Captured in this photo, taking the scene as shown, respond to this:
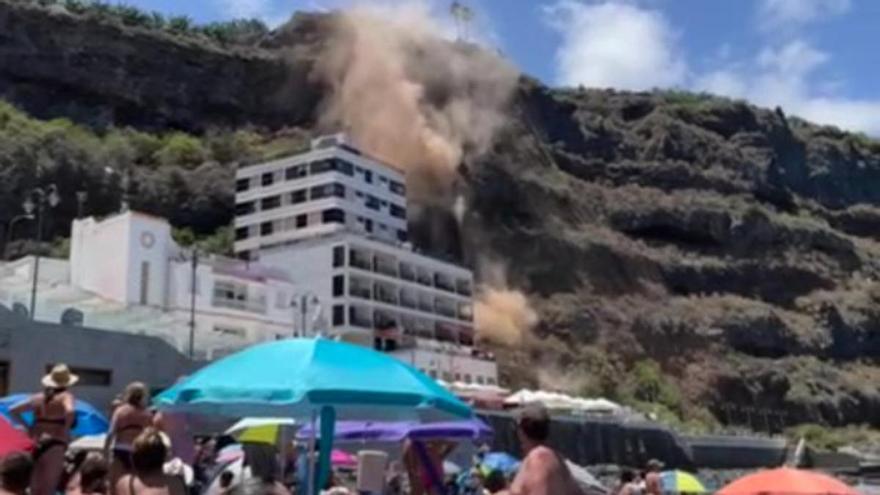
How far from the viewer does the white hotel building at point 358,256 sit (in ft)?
211

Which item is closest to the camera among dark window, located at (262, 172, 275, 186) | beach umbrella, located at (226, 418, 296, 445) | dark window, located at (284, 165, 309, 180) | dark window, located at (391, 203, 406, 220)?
beach umbrella, located at (226, 418, 296, 445)

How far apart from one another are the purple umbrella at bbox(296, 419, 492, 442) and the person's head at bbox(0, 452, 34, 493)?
6510 mm

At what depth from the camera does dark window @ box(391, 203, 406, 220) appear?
7550 cm

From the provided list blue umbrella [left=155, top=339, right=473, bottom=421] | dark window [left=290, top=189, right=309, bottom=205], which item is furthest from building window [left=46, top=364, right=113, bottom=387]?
dark window [left=290, top=189, right=309, bottom=205]

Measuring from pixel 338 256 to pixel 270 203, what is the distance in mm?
9845

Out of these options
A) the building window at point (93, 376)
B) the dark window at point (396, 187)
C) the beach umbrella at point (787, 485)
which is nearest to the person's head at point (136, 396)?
the beach umbrella at point (787, 485)

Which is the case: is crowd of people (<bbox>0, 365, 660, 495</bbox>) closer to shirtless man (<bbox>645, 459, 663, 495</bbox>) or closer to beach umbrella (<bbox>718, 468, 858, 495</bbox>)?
shirtless man (<bbox>645, 459, 663, 495</bbox>)

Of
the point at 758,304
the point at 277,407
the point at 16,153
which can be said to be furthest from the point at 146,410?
the point at 758,304

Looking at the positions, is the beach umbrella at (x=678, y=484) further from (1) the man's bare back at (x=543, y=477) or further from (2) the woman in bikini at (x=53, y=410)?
(1) the man's bare back at (x=543, y=477)

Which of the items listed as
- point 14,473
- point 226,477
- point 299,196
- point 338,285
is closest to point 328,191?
point 299,196

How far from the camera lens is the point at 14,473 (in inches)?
224

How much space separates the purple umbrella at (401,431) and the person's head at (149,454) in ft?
20.0

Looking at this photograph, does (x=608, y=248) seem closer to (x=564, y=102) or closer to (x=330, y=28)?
(x=564, y=102)

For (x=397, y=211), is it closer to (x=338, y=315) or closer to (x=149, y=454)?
(x=338, y=315)
